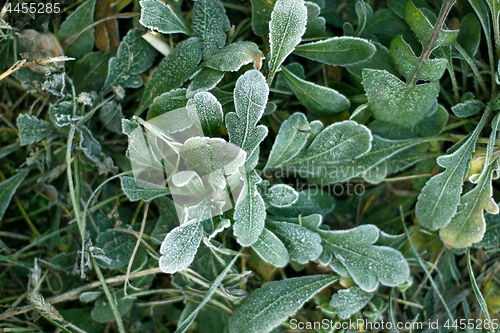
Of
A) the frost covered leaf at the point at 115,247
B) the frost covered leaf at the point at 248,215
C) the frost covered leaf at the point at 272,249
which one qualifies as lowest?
the frost covered leaf at the point at 115,247

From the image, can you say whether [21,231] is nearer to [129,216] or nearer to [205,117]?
[129,216]

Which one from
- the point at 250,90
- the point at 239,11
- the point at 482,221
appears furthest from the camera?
the point at 239,11

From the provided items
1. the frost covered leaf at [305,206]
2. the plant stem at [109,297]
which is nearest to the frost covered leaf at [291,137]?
the frost covered leaf at [305,206]

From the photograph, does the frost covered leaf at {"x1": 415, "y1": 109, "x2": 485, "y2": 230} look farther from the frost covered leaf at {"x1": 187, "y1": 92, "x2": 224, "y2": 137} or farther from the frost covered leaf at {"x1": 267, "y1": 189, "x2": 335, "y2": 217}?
the frost covered leaf at {"x1": 187, "y1": 92, "x2": 224, "y2": 137}

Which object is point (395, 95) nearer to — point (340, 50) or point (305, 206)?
point (340, 50)

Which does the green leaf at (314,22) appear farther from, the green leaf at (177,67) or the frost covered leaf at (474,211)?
the frost covered leaf at (474,211)

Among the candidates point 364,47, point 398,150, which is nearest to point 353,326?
point 398,150
